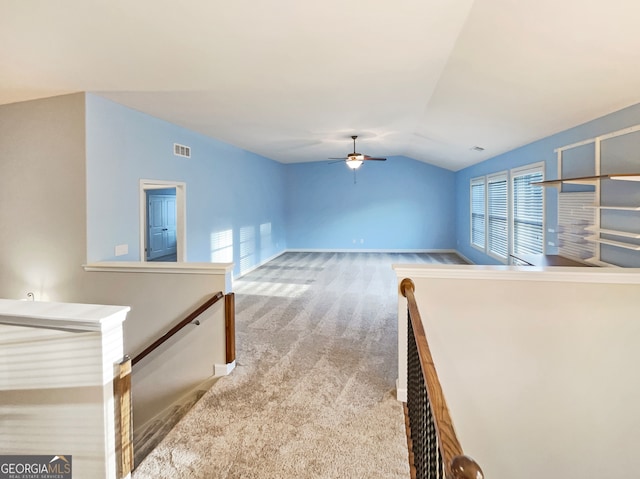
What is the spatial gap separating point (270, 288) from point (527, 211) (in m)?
4.42

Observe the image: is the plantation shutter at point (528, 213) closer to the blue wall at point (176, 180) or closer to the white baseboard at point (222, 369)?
the white baseboard at point (222, 369)

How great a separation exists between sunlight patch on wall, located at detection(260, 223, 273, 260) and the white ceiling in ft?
14.3

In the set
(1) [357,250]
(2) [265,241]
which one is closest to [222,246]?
(2) [265,241]

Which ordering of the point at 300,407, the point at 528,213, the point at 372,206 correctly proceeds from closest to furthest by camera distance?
1. the point at 300,407
2. the point at 528,213
3. the point at 372,206

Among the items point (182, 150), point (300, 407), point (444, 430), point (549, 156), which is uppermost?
point (182, 150)

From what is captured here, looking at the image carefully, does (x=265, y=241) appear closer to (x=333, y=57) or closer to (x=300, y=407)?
(x=333, y=57)

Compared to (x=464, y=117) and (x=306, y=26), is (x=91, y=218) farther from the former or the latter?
(x=464, y=117)

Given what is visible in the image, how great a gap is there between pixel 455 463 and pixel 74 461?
1.95 m

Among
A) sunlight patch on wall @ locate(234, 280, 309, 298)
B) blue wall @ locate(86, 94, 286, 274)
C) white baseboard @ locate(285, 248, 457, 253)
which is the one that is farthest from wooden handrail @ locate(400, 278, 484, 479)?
white baseboard @ locate(285, 248, 457, 253)

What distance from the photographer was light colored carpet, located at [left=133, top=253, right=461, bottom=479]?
208cm

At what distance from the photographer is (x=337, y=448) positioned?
7.21ft

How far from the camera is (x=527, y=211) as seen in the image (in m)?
5.38

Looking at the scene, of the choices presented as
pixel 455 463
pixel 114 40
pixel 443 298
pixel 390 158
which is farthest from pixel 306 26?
pixel 390 158

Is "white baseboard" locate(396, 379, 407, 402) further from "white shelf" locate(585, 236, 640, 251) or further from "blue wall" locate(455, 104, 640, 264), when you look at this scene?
"blue wall" locate(455, 104, 640, 264)
